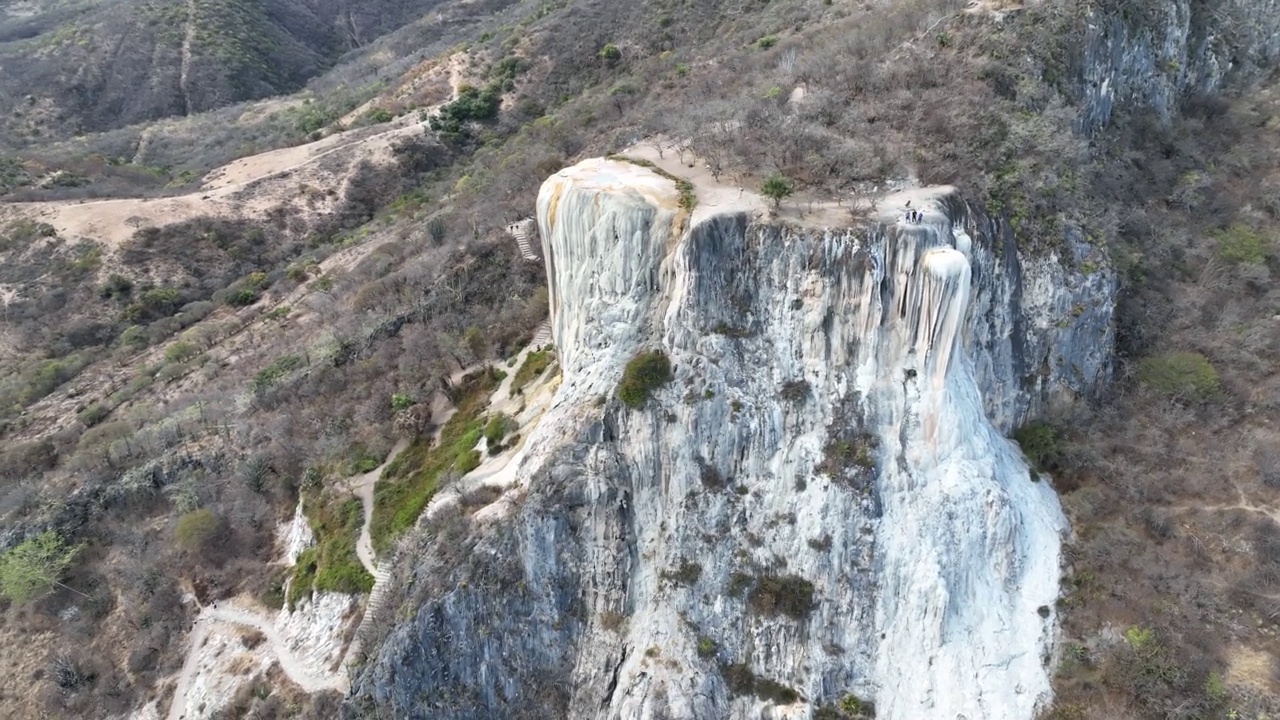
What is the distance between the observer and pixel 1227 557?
27.3m

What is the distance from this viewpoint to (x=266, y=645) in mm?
34250

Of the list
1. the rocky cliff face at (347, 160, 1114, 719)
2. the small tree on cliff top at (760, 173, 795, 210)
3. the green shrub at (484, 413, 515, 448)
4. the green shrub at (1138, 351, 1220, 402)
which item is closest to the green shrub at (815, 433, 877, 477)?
the rocky cliff face at (347, 160, 1114, 719)

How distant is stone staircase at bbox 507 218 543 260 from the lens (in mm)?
44284

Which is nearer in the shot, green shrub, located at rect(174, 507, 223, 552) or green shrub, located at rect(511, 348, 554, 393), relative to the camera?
green shrub, located at rect(511, 348, 554, 393)

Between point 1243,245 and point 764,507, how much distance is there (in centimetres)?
3576

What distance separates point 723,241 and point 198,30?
437 ft

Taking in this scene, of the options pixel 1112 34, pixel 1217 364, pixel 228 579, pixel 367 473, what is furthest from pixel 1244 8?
pixel 228 579

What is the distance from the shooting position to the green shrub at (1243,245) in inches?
1519

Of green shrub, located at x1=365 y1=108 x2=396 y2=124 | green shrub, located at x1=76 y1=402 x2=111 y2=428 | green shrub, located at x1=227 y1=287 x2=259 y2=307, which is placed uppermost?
green shrub, located at x1=365 y1=108 x2=396 y2=124

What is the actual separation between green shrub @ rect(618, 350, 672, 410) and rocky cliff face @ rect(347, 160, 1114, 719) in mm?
442

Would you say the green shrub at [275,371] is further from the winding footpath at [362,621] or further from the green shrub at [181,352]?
the winding footpath at [362,621]

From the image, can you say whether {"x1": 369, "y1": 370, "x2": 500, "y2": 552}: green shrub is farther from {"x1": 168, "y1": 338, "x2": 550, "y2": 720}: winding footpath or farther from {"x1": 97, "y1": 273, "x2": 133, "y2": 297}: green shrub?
{"x1": 97, "y1": 273, "x2": 133, "y2": 297}: green shrub

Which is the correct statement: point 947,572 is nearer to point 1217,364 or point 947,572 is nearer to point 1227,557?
point 1227,557

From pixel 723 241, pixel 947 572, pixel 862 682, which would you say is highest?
pixel 723 241
